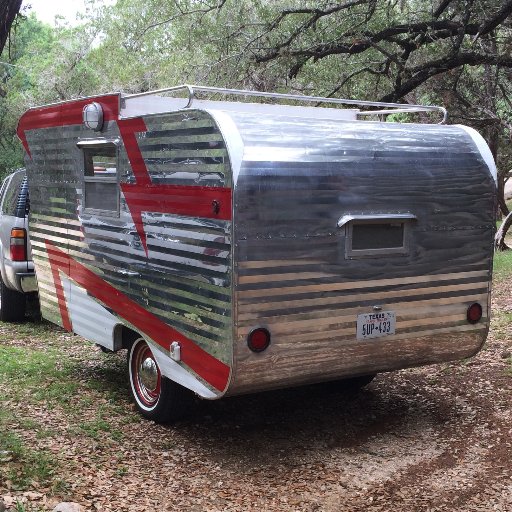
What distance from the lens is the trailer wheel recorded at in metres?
5.89

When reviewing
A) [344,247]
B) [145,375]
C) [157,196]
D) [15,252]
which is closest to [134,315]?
[145,375]

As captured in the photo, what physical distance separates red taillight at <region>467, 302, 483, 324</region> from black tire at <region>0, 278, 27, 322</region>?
20.3 feet

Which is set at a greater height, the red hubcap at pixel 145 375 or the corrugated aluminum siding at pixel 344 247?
the corrugated aluminum siding at pixel 344 247

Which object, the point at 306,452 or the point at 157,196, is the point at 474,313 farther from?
the point at 157,196

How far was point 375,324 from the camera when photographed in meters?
5.45

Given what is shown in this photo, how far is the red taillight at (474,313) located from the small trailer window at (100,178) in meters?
2.89

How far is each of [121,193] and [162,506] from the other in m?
2.49

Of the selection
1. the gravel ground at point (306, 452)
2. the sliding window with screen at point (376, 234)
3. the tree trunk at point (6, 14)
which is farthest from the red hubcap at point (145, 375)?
the tree trunk at point (6, 14)

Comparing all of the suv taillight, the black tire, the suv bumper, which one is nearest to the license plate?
the suv bumper

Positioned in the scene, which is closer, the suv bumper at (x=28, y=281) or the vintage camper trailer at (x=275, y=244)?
the vintage camper trailer at (x=275, y=244)

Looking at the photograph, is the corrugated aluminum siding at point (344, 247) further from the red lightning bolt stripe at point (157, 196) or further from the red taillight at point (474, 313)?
the red lightning bolt stripe at point (157, 196)

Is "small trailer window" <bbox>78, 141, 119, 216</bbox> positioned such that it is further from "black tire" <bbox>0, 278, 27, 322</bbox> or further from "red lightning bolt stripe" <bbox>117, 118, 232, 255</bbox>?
"black tire" <bbox>0, 278, 27, 322</bbox>

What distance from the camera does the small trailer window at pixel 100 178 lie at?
20.0 ft

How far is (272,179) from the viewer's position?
16.0ft
